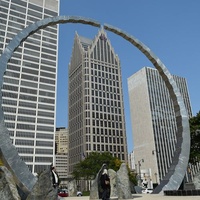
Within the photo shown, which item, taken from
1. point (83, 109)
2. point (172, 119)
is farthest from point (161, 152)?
point (83, 109)

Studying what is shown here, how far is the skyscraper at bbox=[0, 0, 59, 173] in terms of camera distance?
255 ft

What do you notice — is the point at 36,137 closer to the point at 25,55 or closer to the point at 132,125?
the point at 25,55

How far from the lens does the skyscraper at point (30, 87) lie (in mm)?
77875

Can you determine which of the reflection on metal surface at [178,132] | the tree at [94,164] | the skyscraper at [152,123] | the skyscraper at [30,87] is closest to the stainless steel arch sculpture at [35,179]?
the reflection on metal surface at [178,132]

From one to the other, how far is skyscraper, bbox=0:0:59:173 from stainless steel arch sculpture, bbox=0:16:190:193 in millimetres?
59647

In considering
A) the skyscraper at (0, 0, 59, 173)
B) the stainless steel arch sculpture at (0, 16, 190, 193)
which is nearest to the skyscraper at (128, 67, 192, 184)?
the skyscraper at (0, 0, 59, 173)

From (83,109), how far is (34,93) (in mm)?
25543

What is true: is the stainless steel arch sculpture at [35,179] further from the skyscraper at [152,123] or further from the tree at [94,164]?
the skyscraper at [152,123]

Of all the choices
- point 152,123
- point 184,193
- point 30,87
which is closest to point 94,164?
point 184,193

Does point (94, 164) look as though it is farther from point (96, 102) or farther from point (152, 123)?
point (152, 123)

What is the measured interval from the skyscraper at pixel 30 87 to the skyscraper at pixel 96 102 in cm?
1956

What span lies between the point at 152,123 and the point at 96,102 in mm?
26056

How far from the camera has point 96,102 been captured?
106 metres

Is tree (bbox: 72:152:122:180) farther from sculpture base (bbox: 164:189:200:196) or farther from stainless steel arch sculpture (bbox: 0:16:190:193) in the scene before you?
sculpture base (bbox: 164:189:200:196)
